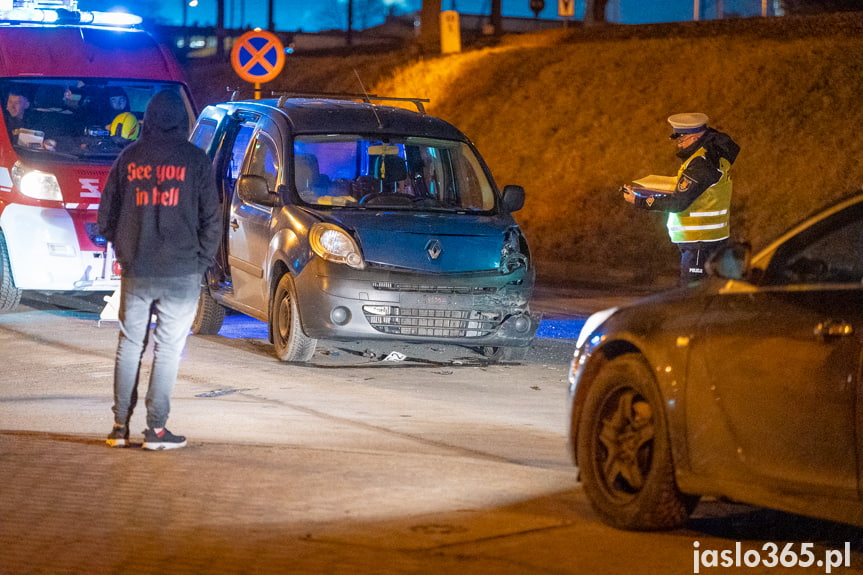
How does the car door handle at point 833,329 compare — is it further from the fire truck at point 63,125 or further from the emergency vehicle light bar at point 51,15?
the emergency vehicle light bar at point 51,15

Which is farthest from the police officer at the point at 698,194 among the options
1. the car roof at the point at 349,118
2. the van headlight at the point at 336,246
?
the van headlight at the point at 336,246

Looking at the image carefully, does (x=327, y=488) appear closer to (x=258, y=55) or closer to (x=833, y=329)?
(x=833, y=329)

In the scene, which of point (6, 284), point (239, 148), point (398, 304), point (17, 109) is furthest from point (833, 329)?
point (17, 109)

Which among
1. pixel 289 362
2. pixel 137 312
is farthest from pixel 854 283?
pixel 289 362

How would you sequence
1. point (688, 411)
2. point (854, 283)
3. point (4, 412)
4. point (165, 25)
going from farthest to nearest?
point (165, 25)
point (4, 412)
point (688, 411)
point (854, 283)

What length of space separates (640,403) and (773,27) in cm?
2085

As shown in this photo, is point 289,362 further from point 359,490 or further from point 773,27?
point 773,27

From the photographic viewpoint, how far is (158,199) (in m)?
7.40

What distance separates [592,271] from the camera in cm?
1998

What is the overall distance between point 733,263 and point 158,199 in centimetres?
316

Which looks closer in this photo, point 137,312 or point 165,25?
point 137,312

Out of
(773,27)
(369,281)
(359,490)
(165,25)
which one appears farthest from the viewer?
(165,25)

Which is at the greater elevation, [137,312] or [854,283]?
[854,283]

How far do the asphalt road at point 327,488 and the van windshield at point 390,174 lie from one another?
1393mm
